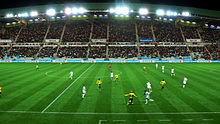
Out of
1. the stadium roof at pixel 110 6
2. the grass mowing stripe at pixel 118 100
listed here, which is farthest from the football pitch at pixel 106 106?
the stadium roof at pixel 110 6

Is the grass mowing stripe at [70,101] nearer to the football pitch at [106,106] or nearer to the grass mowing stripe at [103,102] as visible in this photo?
the football pitch at [106,106]

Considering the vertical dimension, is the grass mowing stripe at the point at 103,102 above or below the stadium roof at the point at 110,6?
below

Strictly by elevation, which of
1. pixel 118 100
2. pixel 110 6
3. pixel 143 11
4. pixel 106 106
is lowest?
pixel 106 106

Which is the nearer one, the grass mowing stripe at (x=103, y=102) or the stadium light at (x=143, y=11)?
the grass mowing stripe at (x=103, y=102)

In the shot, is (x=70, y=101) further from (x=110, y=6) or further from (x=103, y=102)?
(x=110, y=6)

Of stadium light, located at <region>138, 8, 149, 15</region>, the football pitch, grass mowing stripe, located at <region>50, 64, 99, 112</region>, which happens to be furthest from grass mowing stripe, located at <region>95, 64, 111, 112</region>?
stadium light, located at <region>138, 8, 149, 15</region>

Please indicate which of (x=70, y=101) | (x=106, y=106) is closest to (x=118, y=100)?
(x=106, y=106)

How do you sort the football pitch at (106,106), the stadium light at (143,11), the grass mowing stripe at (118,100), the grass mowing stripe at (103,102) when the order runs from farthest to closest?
the stadium light at (143,11), the grass mowing stripe at (118,100), the grass mowing stripe at (103,102), the football pitch at (106,106)

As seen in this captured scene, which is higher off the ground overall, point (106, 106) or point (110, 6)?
point (110, 6)

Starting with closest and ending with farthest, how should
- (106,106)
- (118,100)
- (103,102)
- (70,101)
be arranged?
(106,106)
(103,102)
(70,101)
(118,100)

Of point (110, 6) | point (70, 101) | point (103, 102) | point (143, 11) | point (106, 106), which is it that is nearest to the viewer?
point (106, 106)

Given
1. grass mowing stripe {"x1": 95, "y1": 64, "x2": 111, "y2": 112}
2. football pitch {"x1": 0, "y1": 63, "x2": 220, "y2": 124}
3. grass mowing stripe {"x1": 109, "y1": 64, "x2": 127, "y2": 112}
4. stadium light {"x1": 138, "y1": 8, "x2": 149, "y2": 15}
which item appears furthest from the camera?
stadium light {"x1": 138, "y1": 8, "x2": 149, "y2": 15}

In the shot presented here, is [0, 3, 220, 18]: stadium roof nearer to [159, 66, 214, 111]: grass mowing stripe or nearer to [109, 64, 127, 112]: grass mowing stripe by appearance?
[109, 64, 127, 112]: grass mowing stripe

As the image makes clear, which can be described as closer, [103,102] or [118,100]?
[103,102]
